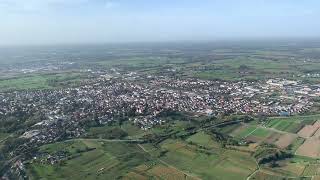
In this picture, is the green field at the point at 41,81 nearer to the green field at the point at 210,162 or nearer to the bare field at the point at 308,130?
the green field at the point at 210,162

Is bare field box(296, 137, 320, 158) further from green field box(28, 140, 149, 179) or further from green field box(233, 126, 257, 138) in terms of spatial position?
green field box(28, 140, 149, 179)

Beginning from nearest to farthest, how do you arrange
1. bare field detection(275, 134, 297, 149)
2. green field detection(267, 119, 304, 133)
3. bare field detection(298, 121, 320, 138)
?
1. bare field detection(275, 134, 297, 149)
2. bare field detection(298, 121, 320, 138)
3. green field detection(267, 119, 304, 133)

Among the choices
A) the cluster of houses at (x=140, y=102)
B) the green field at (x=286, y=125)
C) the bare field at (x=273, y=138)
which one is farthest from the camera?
the cluster of houses at (x=140, y=102)

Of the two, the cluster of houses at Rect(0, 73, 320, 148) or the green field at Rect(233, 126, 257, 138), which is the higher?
the cluster of houses at Rect(0, 73, 320, 148)

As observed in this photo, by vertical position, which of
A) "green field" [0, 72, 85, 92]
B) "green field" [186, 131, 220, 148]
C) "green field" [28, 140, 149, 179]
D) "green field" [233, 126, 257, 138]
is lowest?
"green field" [28, 140, 149, 179]

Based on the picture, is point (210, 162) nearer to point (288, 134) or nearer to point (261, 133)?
point (261, 133)

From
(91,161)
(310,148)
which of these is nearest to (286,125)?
(310,148)

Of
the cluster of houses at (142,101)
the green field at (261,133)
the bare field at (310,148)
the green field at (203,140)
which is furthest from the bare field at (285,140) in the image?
the cluster of houses at (142,101)

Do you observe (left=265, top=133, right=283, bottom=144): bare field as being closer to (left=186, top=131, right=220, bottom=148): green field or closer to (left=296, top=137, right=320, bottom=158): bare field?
(left=296, top=137, right=320, bottom=158): bare field

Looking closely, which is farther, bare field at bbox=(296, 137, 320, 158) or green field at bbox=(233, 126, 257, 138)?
green field at bbox=(233, 126, 257, 138)

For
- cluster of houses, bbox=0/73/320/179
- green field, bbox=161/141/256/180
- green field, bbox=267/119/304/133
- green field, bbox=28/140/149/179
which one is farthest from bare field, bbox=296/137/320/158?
green field, bbox=28/140/149/179

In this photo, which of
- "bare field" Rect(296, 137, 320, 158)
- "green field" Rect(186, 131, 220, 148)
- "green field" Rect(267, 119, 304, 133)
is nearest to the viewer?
"bare field" Rect(296, 137, 320, 158)
